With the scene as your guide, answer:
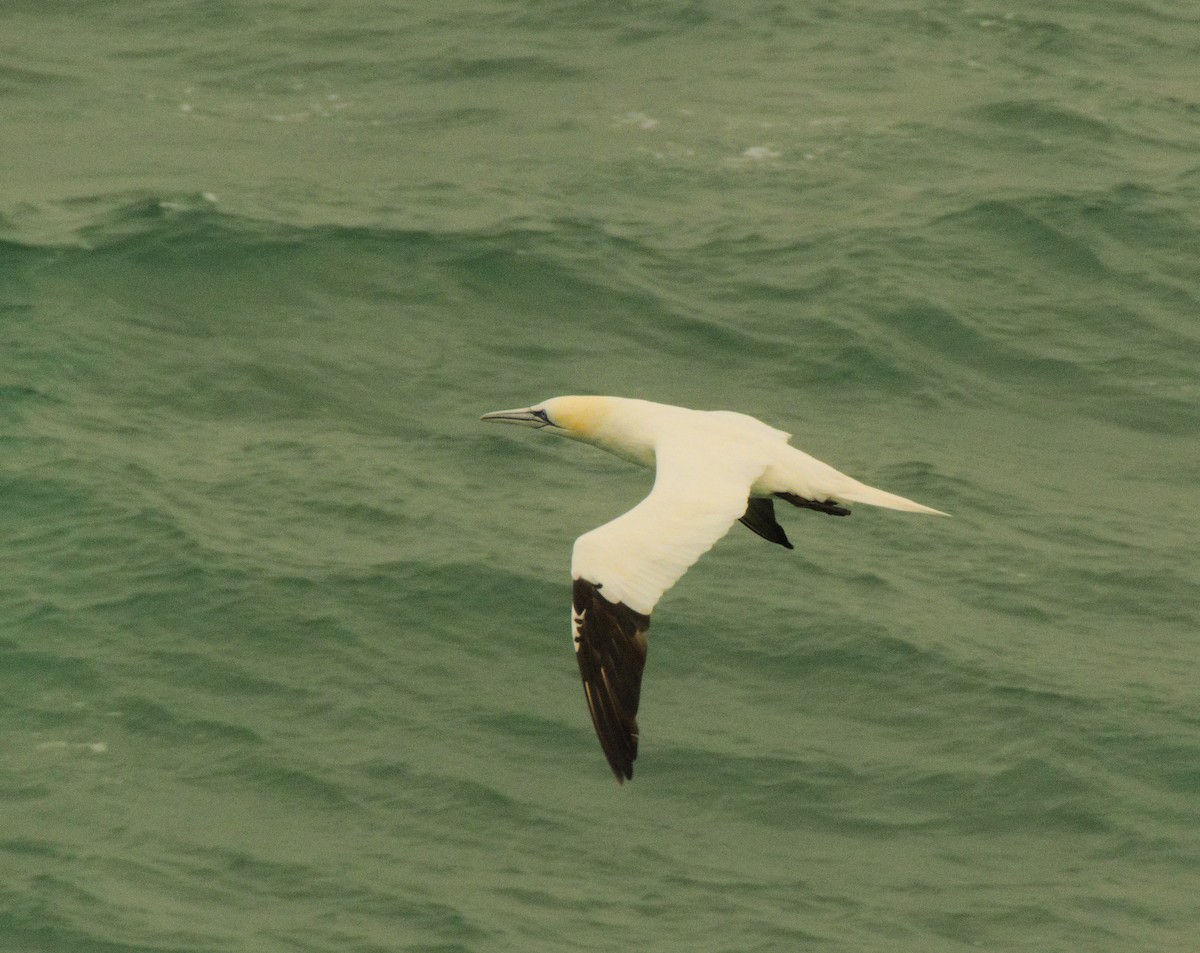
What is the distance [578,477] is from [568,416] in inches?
159

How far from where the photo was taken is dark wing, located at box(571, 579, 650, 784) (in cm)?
950

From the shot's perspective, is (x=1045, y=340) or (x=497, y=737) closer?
(x=497, y=737)

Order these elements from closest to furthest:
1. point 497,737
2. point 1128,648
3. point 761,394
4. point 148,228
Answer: point 497,737, point 1128,648, point 761,394, point 148,228

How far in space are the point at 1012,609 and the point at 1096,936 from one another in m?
2.78

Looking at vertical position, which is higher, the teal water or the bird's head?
the bird's head

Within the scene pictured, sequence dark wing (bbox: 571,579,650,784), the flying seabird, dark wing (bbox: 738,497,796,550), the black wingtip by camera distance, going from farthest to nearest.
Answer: dark wing (bbox: 738,497,796,550), the black wingtip, the flying seabird, dark wing (bbox: 571,579,650,784)

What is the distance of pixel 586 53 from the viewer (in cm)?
2175

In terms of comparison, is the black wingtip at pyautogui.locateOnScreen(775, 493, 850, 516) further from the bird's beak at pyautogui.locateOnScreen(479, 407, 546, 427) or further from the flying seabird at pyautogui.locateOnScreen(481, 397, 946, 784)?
the bird's beak at pyautogui.locateOnScreen(479, 407, 546, 427)

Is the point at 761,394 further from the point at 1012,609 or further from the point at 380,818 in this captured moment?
the point at 380,818

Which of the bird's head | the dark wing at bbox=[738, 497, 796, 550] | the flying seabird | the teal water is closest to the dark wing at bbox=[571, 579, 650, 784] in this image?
the flying seabird

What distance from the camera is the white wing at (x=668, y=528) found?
977 cm

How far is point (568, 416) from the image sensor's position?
38.9 feet

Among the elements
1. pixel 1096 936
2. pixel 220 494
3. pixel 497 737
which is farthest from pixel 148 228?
pixel 1096 936

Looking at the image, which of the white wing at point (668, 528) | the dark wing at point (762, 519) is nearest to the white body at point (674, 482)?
the white wing at point (668, 528)
